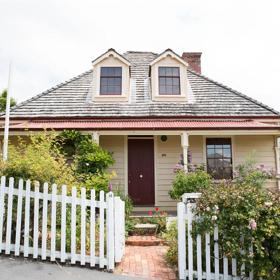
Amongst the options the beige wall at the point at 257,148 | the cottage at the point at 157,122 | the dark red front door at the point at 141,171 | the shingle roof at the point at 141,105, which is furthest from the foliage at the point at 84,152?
the beige wall at the point at 257,148

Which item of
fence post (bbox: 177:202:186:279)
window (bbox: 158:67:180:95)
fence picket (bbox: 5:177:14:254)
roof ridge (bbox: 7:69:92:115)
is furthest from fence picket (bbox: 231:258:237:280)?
roof ridge (bbox: 7:69:92:115)

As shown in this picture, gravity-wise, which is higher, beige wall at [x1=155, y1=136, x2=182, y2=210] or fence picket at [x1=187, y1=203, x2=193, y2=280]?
beige wall at [x1=155, y1=136, x2=182, y2=210]

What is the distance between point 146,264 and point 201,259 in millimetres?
1198

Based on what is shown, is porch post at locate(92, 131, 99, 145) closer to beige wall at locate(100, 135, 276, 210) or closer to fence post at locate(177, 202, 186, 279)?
beige wall at locate(100, 135, 276, 210)

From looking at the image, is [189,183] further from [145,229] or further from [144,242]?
[144,242]

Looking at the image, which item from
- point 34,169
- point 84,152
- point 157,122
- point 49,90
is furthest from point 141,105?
point 34,169

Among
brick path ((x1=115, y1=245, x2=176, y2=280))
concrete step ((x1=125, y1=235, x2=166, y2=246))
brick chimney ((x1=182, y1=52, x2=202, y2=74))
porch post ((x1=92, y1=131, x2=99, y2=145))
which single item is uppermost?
brick chimney ((x1=182, y1=52, x2=202, y2=74))

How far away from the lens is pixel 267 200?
5035mm

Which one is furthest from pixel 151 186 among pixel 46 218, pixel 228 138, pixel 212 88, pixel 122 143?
pixel 46 218

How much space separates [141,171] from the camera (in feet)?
39.4

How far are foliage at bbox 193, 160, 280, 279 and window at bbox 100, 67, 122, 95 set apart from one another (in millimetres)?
9331

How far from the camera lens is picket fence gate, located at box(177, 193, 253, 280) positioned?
4973 mm

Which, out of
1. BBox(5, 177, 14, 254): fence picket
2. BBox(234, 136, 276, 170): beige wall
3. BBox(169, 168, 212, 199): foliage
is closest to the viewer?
BBox(5, 177, 14, 254): fence picket

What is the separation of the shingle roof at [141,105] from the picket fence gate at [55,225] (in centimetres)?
730
